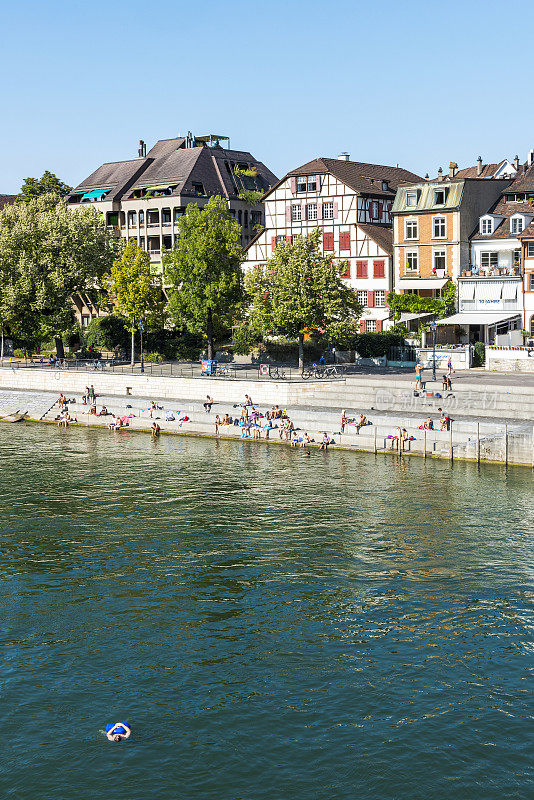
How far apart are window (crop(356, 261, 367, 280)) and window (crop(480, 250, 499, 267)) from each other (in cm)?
1081

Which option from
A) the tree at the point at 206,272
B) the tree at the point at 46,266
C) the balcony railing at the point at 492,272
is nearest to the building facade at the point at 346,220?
the balcony railing at the point at 492,272

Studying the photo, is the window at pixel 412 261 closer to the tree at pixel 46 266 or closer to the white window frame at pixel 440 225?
the white window frame at pixel 440 225

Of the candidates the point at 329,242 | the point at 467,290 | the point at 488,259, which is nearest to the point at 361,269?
the point at 329,242

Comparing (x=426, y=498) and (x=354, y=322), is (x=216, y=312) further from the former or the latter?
(x=426, y=498)

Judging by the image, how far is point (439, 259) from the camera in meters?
77.2

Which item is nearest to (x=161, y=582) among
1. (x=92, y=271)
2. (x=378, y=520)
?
(x=378, y=520)

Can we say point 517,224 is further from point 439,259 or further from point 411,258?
point 411,258

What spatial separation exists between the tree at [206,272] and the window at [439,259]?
1612 centimetres

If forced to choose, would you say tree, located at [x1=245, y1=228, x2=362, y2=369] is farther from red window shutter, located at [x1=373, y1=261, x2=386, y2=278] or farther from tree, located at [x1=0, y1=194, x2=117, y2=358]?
tree, located at [x1=0, y1=194, x2=117, y2=358]

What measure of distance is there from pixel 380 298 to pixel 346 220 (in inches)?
314

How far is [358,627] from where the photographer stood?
26.7 metres

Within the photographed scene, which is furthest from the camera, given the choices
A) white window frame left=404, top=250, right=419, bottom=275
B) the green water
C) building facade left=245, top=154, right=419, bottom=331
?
building facade left=245, top=154, right=419, bottom=331

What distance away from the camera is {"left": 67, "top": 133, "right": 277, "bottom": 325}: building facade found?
99750mm

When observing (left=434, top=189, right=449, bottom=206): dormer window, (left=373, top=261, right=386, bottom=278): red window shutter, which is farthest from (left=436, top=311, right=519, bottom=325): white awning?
(left=434, top=189, right=449, bottom=206): dormer window
